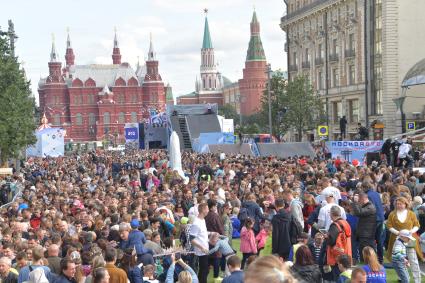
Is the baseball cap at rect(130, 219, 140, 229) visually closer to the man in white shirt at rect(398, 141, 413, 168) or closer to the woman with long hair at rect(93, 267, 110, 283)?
the woman with long hair at rect(93, 267, 110, 283)

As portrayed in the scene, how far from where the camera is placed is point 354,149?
29156 millimetres

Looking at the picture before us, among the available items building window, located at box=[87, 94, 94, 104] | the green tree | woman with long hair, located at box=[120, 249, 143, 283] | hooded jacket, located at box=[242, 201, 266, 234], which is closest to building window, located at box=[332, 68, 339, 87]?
the green tree

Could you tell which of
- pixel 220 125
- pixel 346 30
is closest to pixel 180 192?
pixel 220 125

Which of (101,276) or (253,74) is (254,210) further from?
(253,74)

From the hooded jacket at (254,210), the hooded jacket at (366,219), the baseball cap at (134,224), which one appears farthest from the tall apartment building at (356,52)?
the baseball cap at (134,224)

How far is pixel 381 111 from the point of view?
5703 cm

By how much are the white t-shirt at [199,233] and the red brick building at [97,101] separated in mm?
152265

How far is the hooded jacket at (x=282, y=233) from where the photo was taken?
12.8 metres

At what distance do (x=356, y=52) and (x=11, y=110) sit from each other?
1133 inches

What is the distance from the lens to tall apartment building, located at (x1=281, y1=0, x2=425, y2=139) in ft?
181

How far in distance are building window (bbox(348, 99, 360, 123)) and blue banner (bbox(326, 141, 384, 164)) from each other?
106ft

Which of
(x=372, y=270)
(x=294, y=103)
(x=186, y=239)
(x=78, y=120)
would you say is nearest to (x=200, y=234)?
(x=186, y=239)

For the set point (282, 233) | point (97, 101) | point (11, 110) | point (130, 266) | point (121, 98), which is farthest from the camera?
point (121, 98)

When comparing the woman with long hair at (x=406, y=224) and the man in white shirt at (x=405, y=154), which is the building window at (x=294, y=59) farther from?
the woman with long hair at (x=406, y=224)
